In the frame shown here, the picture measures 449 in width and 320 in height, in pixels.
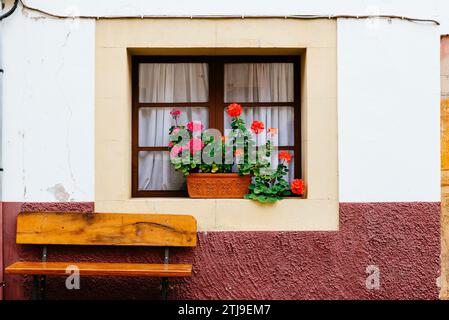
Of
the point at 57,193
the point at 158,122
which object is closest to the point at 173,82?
the point at 158,122

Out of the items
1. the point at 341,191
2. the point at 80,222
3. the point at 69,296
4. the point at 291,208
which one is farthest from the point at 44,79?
the point at 341,191

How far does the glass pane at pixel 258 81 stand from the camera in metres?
6.22

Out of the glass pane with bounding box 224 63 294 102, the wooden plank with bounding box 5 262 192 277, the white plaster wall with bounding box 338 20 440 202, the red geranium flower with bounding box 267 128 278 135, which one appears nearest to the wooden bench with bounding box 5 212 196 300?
the wooden plank with bounding box 5 262 192 277

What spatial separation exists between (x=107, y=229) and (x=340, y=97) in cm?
248

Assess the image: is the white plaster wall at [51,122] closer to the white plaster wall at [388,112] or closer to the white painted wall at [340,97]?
the white painted wall at [340,97]

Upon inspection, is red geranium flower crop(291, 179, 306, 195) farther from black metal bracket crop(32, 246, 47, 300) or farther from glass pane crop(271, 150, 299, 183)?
black metal bracket crop(32, 246, 47, 300)

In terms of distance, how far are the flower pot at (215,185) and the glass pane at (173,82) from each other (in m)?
0.84

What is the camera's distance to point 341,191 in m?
5.82

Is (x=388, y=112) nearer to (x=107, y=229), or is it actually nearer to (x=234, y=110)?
(x=234, y=110)

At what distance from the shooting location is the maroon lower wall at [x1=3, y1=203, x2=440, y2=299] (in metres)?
5.80

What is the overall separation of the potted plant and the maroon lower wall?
0.41 metres

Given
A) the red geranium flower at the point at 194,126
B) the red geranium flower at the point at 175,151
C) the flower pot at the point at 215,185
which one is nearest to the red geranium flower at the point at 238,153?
the flower pot at the point at 215,185

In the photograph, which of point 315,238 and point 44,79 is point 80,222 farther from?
point 315,238

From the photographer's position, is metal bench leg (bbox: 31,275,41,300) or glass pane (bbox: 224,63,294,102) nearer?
metal bench leg (bbox: 31,275,41,300)
